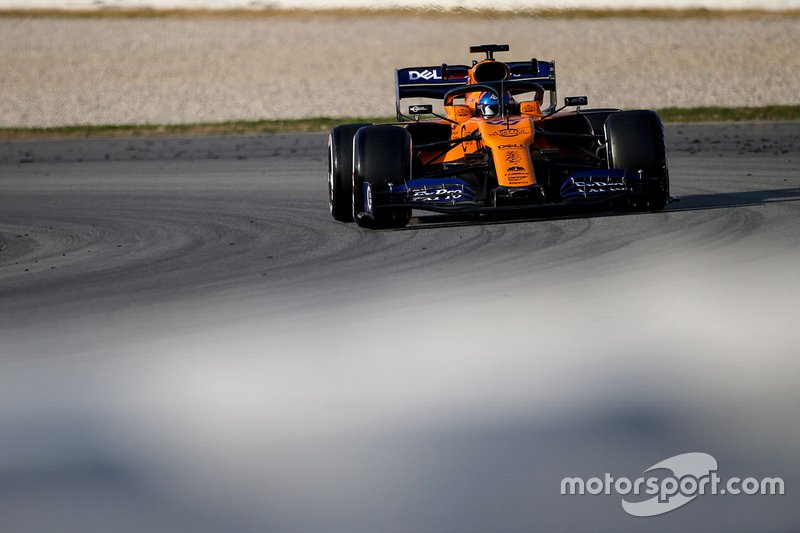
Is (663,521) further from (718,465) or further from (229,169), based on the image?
(229,169)

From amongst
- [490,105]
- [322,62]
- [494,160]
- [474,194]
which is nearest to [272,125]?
[322,62]

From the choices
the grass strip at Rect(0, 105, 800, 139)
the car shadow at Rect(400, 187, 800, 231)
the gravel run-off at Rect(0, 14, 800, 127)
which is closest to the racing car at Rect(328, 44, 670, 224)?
the car shadow at Rect(400, 187, 800, 231)

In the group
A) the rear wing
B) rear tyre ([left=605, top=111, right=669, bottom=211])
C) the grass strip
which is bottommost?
the grass strip

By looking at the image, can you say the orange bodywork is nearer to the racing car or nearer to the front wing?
the racing car

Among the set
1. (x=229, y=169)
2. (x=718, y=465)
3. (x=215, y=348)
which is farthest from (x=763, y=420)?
(x=229, y=169)

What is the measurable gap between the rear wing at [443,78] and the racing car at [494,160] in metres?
0.51

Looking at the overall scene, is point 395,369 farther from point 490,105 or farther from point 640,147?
point 490,105

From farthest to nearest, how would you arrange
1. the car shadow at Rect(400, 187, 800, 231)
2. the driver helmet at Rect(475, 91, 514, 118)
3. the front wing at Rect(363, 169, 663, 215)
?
the driver helmet at Rect(475, 91, 514, 118)
the car shadow at Rect(400, 187, 800, 231)
the front wing at Rect(363, 169, 663, 215)

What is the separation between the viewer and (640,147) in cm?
1141

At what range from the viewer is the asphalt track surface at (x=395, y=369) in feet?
16.1

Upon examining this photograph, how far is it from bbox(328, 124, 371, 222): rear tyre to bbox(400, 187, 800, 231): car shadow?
645mm

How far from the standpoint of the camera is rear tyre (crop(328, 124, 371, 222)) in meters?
12.1

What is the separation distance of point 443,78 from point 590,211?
2291mm

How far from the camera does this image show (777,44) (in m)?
36.9
